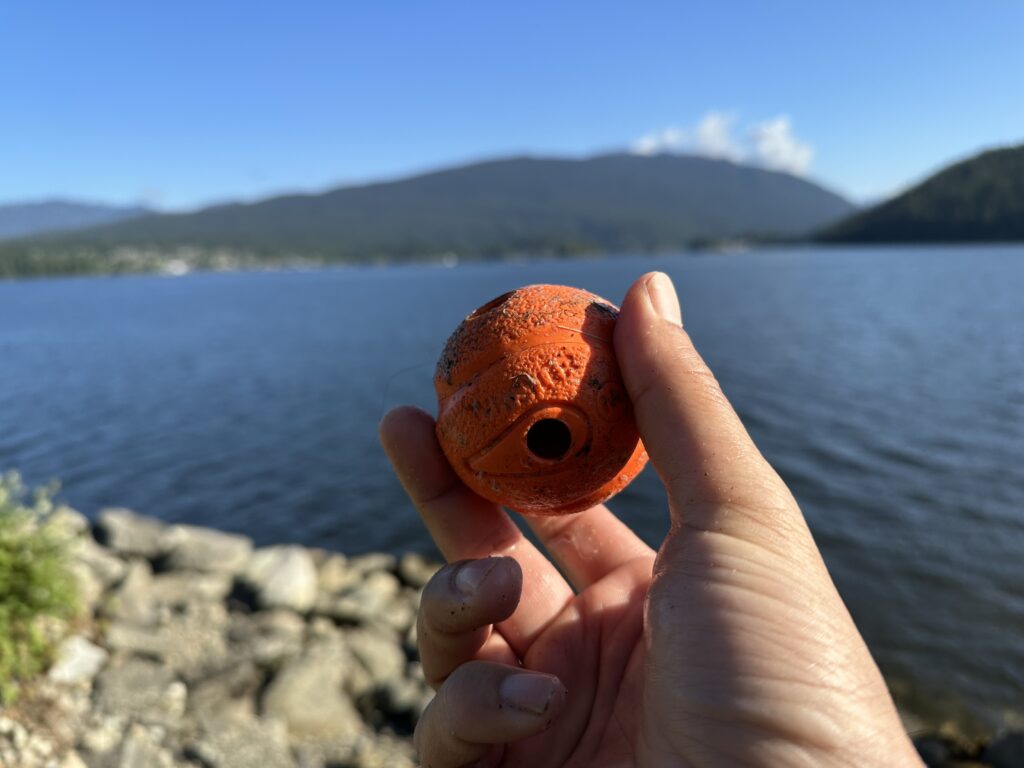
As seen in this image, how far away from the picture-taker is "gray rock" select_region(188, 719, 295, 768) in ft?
20.5

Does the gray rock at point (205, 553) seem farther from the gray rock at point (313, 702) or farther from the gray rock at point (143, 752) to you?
the gray rock at point (143, 752)

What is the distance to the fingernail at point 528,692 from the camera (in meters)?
2.67

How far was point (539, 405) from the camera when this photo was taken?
2738mm

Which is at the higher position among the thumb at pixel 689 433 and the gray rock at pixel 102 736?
the thumb at pixel 689 433

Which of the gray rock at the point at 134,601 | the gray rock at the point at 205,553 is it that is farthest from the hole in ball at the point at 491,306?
the gray rock at the point at 205,553

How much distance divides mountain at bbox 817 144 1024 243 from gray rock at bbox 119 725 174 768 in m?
144

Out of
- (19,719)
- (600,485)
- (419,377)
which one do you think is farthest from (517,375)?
(419,377)

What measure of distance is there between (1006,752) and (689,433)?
763cm

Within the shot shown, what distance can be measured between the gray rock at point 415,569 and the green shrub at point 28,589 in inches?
196

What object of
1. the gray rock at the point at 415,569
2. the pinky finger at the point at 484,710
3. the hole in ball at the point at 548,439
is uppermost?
the hole in ball at the point at 548,439

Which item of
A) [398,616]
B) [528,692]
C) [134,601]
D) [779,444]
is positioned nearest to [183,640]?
[134,601]

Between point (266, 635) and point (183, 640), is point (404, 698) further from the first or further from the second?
point (183, 640)

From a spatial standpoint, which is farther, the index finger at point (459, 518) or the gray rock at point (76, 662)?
the gray rock at point (76, 662)

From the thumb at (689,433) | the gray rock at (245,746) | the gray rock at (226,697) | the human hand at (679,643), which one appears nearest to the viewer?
the human hand at (679,643)
